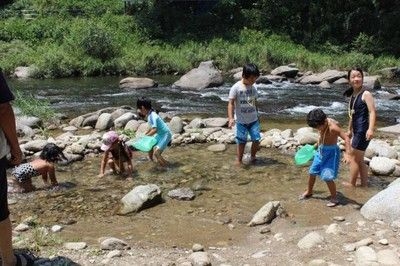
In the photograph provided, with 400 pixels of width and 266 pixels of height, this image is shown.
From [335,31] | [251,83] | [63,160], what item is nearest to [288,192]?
[251,83]

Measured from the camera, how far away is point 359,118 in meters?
6.69

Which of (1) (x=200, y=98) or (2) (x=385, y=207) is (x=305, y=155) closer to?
(2) (x=385, y=207)

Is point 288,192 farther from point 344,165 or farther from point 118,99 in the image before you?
point 118,99

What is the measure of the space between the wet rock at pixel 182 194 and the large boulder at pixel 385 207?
2279 millimetres

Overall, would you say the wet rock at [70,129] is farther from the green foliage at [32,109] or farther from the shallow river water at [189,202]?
the shallow river water at [189,202]

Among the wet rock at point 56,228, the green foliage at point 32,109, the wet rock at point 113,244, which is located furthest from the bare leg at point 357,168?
the green foliage at point 32,109

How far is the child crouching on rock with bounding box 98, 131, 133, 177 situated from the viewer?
8.09 m

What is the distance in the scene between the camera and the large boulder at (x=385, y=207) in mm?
5375

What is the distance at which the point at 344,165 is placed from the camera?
8297mm

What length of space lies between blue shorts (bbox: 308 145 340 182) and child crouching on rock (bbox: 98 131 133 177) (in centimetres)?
314

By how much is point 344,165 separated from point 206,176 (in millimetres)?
2291

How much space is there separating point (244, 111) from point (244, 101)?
0.57ft

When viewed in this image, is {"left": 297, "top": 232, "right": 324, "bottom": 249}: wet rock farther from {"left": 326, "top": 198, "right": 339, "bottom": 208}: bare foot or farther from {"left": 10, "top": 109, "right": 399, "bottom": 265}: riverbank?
{"left": 326, "top": 198, "right": 339, "bottom": 208}: bare foot

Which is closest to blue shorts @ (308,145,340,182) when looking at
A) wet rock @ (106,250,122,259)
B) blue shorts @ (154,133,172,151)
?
wet rock @ (106,250,122,259)
